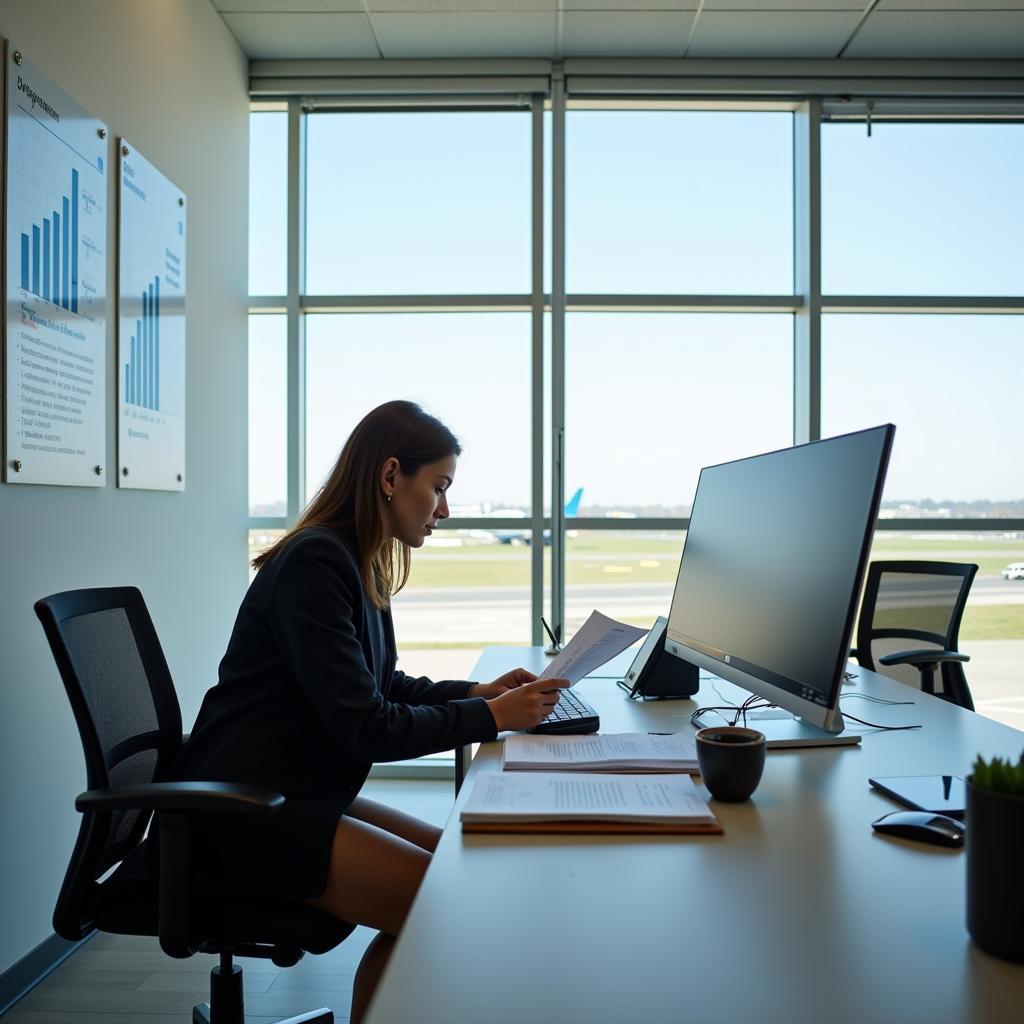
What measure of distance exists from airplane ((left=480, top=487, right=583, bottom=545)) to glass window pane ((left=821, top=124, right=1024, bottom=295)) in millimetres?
1411

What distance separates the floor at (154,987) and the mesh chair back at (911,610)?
170 centimetres

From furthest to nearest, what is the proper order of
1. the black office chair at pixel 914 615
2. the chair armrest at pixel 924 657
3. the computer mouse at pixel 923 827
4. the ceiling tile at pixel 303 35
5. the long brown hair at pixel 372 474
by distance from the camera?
the ceiling tile at pixel 303 35, the black office chair at pixel 914 615, the chair armrest at pixel 924 657, the long brown hair at pixel 372 474, the computer mouse at pixel 923 827

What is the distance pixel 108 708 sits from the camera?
1.36 metres

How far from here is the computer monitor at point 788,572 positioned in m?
1.10

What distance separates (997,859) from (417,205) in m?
3.40

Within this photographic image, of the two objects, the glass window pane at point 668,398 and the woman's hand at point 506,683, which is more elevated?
the glass window pane at point 668,398

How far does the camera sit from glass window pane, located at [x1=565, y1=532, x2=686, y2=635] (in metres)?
3.52

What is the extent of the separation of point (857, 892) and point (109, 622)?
1220 millimetres

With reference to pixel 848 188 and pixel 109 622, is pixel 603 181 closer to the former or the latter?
pixel 848 188

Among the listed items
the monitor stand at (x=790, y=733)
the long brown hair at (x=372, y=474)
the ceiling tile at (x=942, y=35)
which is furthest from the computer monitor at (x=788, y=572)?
the ceiling tile at (x=942, y=35)

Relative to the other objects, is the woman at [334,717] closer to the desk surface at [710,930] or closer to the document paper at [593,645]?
the document paper at [593,645]

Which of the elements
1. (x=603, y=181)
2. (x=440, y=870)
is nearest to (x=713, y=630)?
(x=440, y=870)

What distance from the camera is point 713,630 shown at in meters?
1.53

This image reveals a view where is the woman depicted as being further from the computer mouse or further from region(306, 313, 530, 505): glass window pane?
region(306, 313, 530, 505): glass window pane
